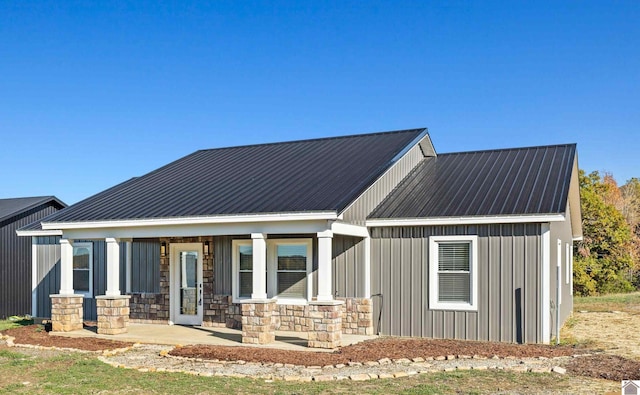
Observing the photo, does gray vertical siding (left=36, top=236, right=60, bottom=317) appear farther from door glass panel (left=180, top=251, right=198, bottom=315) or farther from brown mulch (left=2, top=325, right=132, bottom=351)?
door glass panel (left=180, top=251, right=198, bottom=315)

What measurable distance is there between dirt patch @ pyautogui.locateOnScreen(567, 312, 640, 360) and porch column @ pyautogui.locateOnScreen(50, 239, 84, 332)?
11246 mm

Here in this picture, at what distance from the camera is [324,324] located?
11.4 meters

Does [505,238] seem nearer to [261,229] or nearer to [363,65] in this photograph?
[261,229]

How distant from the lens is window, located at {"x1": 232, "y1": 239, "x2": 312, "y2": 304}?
14.3 metres

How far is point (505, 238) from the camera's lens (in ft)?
40.5

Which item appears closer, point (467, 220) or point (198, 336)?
point (467, 220)

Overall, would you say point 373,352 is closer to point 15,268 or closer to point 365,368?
point 365,368

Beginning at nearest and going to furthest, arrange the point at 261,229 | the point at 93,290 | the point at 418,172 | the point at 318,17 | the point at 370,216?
the point at 261,229 < the point at 370,216 < the point at 418,172 < the point at 93,290 < the point at 318,17

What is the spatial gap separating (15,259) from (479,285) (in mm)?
15745

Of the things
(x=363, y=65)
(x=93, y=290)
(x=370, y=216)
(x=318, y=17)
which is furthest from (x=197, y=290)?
(x=363, y=65)

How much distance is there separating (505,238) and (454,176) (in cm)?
335

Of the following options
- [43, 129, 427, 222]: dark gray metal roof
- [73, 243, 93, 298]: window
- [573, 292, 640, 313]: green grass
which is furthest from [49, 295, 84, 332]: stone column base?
[573, 292, 640, 313]: green grass

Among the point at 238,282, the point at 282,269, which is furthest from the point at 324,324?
the point at 238,282

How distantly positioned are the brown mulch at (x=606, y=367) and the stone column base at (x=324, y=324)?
406 centimetres
